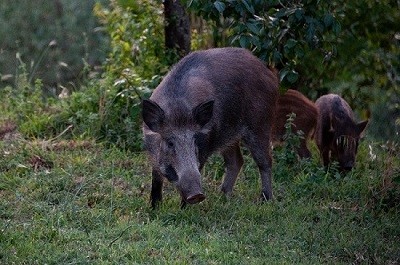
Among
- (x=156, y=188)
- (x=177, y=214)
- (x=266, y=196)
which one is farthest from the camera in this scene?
(x=266, y=196)

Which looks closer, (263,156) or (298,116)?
(263,156)

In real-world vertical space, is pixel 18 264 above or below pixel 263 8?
below

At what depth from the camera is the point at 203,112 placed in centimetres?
784

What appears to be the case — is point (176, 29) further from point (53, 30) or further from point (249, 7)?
point (53, 30)

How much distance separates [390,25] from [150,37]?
2741 mm

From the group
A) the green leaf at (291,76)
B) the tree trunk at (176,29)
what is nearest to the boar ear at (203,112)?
the green leaf at (291,76)

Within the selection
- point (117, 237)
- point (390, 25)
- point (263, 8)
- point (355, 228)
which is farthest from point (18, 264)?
point (390, 25)

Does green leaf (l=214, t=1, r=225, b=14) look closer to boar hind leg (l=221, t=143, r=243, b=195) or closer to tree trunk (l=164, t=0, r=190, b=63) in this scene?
boar hind leg (l=221, t=143, r=243, b=195)

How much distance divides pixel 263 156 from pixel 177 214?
1.34m

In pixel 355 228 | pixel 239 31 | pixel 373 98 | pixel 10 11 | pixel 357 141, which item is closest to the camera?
pixel 355 228

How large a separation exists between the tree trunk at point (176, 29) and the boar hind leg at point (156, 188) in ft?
8.49

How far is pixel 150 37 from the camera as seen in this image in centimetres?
1052

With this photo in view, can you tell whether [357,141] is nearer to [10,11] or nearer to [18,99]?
[18,99]

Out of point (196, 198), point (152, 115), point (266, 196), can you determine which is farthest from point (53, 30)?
point (196, 198)
